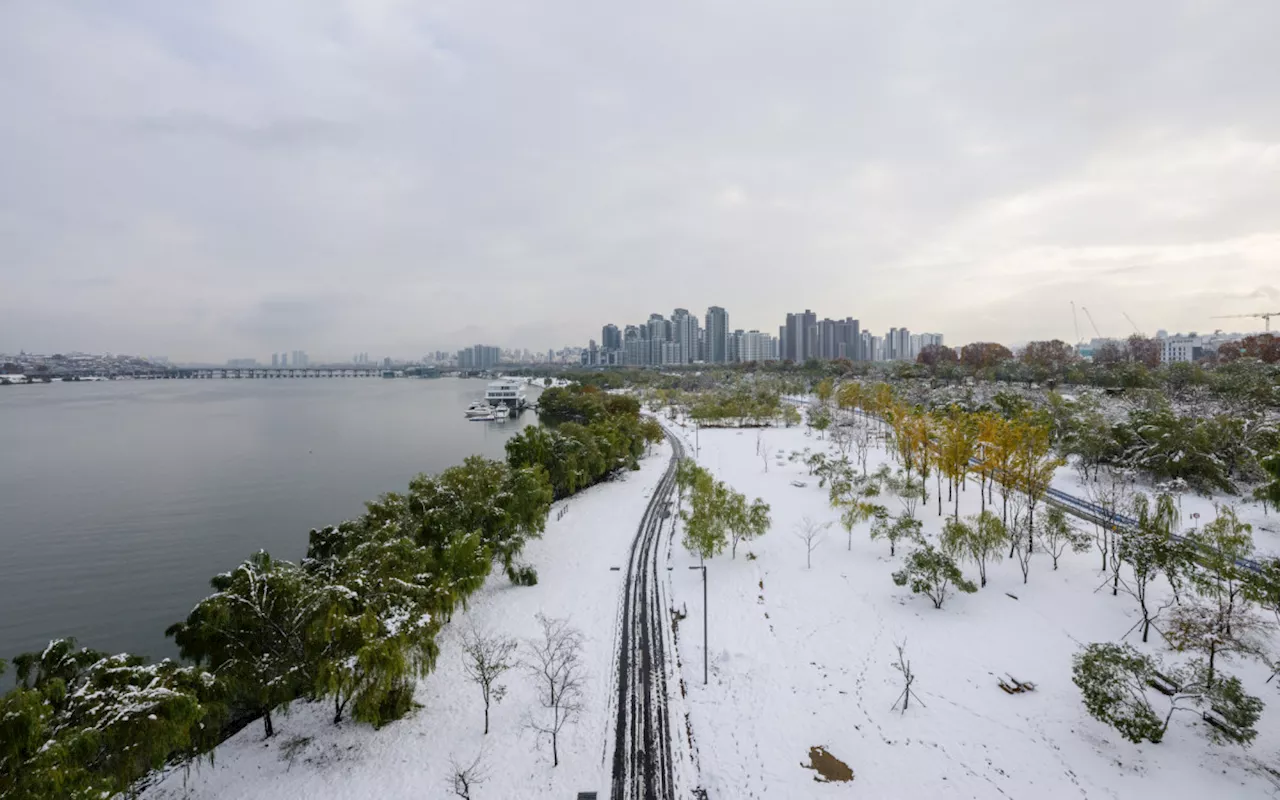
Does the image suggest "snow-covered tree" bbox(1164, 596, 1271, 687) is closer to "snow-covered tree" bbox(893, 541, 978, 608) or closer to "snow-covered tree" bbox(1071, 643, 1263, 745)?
"snow-covered tree" bbox(1071, 643, 1263, 745)

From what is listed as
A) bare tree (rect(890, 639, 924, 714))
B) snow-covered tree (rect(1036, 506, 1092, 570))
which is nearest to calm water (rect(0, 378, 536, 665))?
bare tree (rect(890, 639, 924, 714))

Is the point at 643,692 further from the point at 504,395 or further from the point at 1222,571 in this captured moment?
the point at 504,395

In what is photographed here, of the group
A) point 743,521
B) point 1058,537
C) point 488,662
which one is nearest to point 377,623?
point 488,662

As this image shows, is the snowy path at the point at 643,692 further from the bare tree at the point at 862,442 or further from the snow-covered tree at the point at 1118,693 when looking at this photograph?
the bare tree at the point at 862,442

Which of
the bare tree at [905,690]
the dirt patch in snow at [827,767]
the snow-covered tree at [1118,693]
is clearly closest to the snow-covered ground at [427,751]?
the dirt patch in snow at [827,767]

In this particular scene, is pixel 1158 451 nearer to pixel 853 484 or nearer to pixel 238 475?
pixel 853 484

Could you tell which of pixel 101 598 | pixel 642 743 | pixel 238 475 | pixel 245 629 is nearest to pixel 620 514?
pixel 642 743
